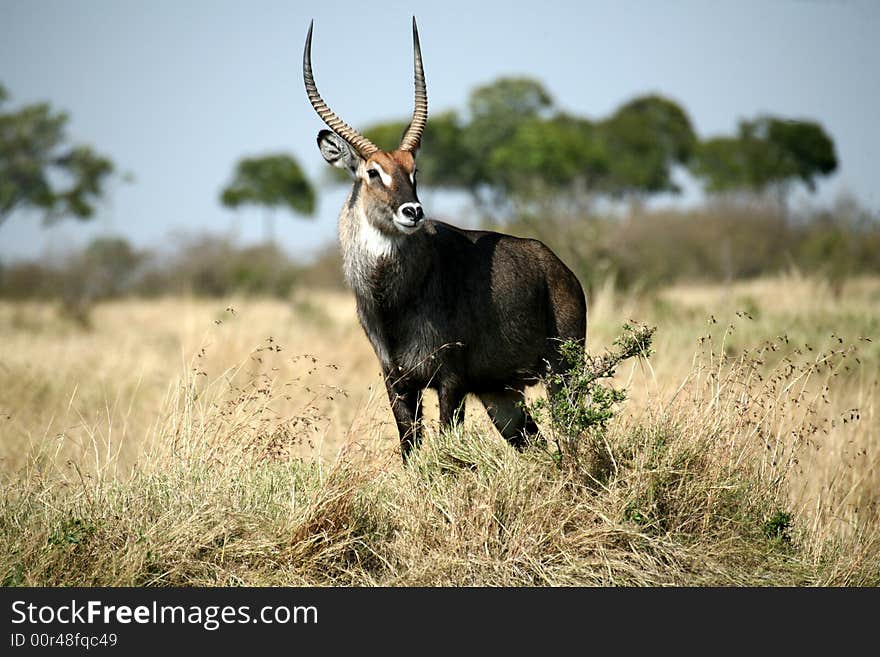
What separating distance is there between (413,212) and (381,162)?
514mm

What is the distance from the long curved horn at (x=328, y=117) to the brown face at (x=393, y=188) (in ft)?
0.29

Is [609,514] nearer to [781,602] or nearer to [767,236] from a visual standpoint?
[781,602]

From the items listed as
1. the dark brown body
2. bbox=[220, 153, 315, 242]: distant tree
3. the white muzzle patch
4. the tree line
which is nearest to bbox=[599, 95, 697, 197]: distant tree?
the tree line

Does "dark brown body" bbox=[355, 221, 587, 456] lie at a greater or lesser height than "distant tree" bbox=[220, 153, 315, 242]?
lesser

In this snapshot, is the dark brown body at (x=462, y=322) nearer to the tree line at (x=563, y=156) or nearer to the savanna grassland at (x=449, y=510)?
the savanna grassland at (x=449, y=510)

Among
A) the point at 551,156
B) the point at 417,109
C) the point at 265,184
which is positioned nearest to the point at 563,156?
the point at 551,156

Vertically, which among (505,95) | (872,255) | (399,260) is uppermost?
(505,95)

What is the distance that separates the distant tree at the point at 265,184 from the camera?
6028 cm

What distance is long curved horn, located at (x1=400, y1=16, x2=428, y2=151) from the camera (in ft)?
19.9

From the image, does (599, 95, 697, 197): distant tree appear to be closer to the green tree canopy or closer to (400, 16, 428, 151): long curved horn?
the green tree canopy

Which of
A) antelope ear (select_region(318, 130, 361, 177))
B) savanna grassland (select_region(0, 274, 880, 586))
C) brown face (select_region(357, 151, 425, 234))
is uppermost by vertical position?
antelope ear (select_region(318, 130, 361, 177))

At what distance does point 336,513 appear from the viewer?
4.88 metres

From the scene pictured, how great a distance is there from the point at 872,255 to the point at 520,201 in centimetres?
850

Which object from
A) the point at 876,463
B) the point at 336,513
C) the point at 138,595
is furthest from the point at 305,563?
the point at 876,463
